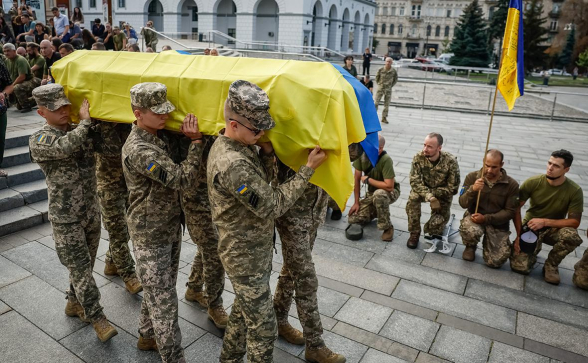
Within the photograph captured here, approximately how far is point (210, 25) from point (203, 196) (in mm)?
44623

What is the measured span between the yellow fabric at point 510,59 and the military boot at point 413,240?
2070 mm

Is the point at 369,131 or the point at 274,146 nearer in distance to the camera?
the point at 274,146

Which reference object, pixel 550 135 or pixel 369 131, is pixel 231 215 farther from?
pixel 550 135

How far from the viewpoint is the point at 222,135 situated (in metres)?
3.06

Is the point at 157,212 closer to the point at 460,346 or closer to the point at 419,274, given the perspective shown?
the point at 460,346

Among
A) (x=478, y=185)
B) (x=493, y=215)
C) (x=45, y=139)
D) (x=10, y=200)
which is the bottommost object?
(x=10, y=200)

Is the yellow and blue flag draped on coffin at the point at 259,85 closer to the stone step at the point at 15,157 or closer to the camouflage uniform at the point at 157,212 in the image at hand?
the camouflage uniform at the point at 157,212

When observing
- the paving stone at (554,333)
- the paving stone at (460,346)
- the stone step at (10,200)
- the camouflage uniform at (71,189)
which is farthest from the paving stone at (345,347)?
the stone step at (10,200)

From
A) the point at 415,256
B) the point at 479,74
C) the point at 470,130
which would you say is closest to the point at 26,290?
the point at 415,256

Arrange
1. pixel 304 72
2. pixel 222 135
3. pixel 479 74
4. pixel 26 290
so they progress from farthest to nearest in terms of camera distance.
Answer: pixel 479 74 < pixel 26 290 < pixel 304 72 < pixel 222 135

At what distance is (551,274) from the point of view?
5387mm

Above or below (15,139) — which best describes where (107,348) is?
below

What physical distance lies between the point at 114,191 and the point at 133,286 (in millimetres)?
1065

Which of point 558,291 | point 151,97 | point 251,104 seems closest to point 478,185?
point 558,291
